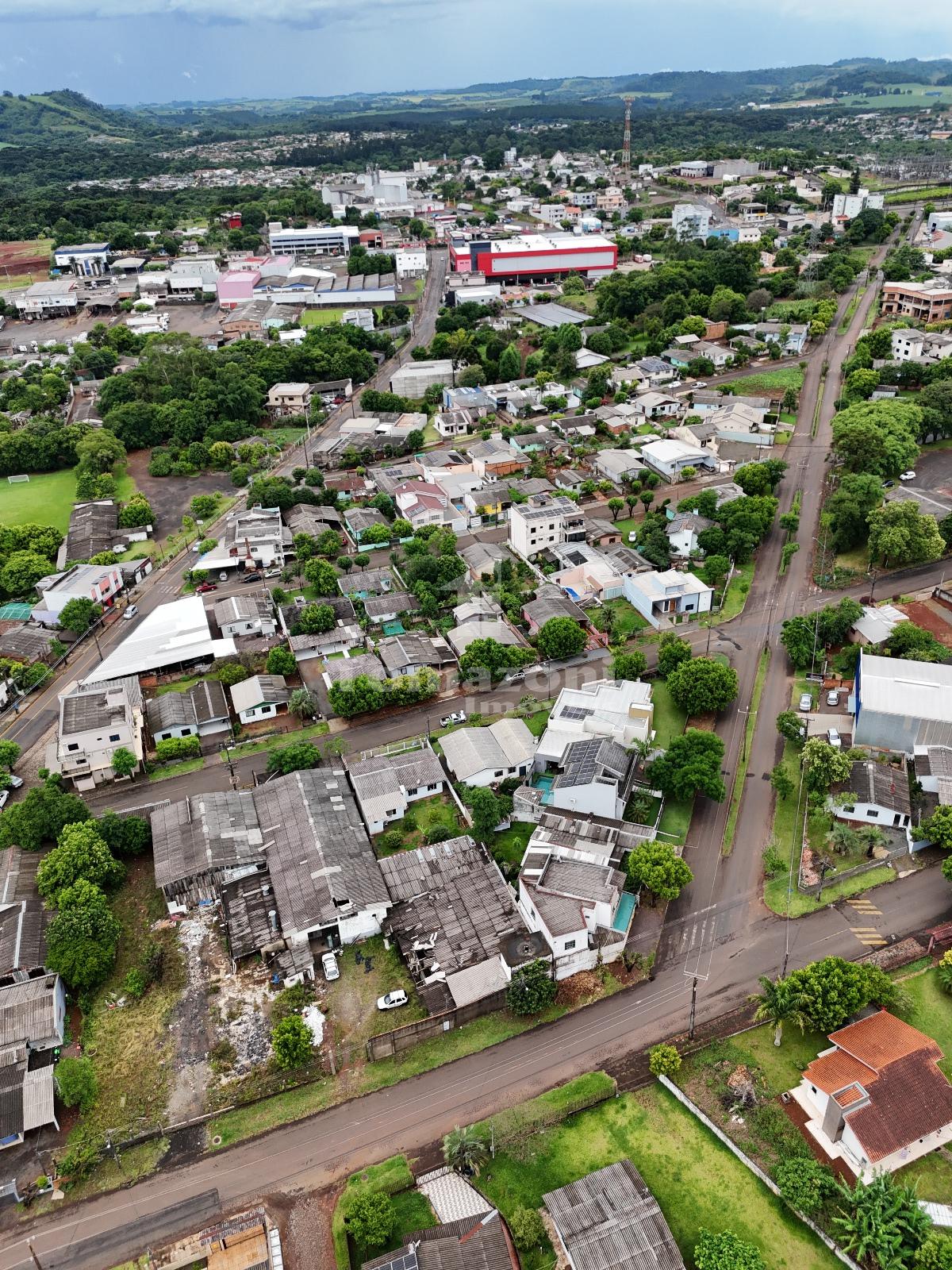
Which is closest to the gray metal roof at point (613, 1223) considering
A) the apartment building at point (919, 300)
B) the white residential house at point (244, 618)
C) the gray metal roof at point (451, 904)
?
the gray metal roof at point (451, 904)

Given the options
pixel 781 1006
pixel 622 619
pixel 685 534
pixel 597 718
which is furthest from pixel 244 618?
pixel 781 1006

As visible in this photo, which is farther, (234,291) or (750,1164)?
(234,291)

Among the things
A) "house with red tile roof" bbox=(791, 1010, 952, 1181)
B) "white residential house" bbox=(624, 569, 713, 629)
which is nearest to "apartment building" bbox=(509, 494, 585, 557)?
"white residential house" bbox=(624, 569, 713, 629)

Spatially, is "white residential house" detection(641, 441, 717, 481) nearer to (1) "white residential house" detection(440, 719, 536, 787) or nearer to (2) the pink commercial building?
(1) "white residential house" detection(440, 719, 536, 787)

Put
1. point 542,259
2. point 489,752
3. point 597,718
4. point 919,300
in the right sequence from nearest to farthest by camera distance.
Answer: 1. point 489,752
2. point 597,718
3. point 919,300
4. point 542,259

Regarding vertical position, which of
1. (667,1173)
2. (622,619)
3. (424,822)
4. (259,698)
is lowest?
(667,1173)

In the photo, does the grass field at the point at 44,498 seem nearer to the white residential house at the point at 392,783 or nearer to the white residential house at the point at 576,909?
the white residential house at the point at 392,783

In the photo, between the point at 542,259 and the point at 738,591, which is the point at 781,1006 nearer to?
the point at 738,591

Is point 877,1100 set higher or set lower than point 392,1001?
higher
